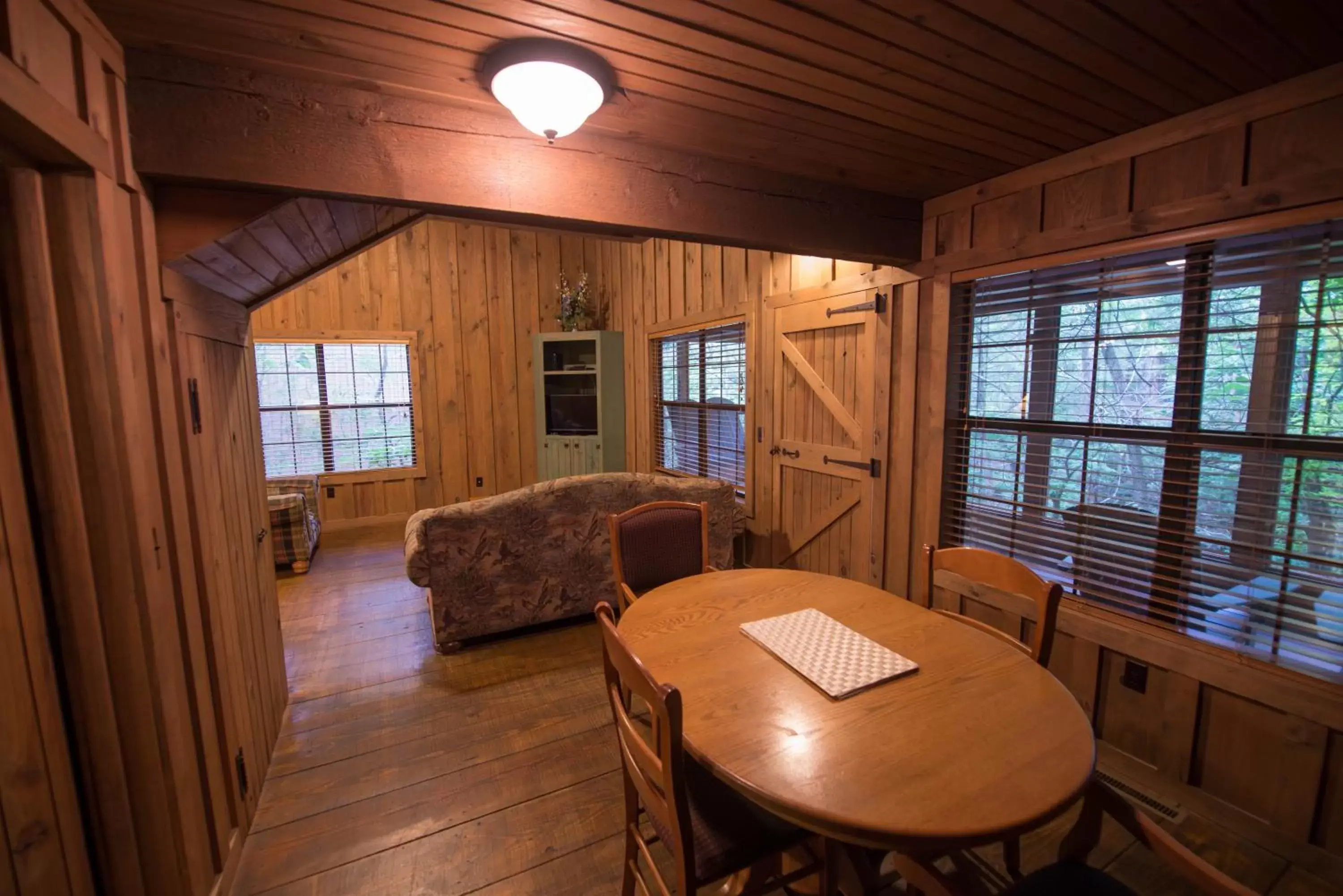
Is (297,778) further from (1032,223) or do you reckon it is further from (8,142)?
(1032,223)

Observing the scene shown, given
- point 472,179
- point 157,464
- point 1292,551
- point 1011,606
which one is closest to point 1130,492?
point 1292,551

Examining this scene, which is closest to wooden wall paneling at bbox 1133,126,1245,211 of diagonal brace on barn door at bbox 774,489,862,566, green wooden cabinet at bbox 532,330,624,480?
diagonal brace on barn door at bbox 774,489,862,566

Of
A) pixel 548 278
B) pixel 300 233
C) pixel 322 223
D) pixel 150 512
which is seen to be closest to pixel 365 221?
pixel 322 223

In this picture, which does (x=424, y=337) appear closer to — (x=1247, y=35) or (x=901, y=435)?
(x=901, y=435)

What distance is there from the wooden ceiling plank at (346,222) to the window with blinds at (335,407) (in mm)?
3689

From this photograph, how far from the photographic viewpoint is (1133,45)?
55.9 inches

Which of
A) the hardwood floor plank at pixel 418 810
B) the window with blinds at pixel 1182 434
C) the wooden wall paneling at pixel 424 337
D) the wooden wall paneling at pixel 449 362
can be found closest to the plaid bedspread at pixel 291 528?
the wooden wall paneling at pixel 424 337

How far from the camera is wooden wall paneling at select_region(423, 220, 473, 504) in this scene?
5828mm

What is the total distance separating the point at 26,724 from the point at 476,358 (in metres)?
5.32

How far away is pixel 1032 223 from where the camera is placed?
2.23 m

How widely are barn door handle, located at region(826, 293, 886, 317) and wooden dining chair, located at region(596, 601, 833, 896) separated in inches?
87.5

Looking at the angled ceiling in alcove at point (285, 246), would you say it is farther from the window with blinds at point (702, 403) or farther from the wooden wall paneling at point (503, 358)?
the wooden wall paneling at point (503, 358)

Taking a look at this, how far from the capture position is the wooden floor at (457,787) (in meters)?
1.65

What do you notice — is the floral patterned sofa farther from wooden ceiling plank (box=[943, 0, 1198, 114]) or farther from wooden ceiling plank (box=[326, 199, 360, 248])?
wooden ceiling plank (box=[943, 0, 1198, 114])
